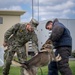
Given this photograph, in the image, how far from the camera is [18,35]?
32.9 ft

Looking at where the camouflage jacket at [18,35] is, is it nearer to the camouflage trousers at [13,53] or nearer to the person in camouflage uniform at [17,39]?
the person in camouflage uniform at [17,39]

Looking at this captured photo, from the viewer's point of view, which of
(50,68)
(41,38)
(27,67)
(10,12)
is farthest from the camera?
(10,12)

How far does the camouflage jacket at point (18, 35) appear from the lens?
9875 millimetres

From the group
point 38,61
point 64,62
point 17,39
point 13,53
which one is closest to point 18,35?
point 17,39

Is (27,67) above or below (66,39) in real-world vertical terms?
below

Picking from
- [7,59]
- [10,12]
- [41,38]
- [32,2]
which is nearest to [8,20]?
[10,12]

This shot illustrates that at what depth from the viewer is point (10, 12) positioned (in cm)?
4588

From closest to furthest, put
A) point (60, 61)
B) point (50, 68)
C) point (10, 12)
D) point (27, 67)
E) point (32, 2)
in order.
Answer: point (27, 67)
point (60, 61)
point (50, 68)
point (32, 2)
point (10, 12)

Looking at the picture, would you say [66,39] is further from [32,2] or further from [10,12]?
[10,12]

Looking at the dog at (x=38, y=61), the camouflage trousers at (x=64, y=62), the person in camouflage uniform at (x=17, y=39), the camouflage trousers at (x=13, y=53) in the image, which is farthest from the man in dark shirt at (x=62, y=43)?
the camouflage trousers at (x=13, y=53)

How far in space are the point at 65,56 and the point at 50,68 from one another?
2.88 feet

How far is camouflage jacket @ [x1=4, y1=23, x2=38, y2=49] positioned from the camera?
9.88 metres

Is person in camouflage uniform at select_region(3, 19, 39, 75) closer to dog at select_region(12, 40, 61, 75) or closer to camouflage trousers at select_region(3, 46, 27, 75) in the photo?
camouflage trousers at select_region(3, 46, 27, 75)

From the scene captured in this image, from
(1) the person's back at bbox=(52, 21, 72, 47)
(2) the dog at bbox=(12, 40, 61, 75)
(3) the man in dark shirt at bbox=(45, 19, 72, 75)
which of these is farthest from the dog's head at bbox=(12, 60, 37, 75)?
(1) the person's back at bbox=(52, 21, 72, 47)
